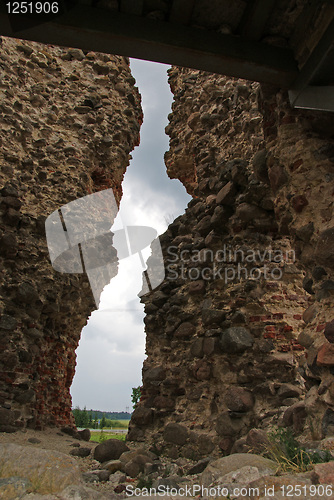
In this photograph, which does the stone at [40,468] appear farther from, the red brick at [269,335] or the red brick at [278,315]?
the red brick at [278,315]

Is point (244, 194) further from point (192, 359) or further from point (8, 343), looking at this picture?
point (8, 343)

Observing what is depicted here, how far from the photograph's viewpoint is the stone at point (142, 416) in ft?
14.8

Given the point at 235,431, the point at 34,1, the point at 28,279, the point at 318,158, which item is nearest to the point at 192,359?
the point at 235,431

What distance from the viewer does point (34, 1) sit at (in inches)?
82.7

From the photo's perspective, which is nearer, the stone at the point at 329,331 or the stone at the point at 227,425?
the stone at the point at 329,331

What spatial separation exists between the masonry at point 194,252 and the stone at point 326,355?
25 mm

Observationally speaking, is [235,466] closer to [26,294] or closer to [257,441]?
[257,441]

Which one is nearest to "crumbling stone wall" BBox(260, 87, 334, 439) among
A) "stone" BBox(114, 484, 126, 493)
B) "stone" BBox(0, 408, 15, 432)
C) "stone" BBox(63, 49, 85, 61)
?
"stone" BBox(114, 484, 126, 493)

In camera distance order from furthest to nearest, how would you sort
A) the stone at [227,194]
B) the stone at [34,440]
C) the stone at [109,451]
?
the stone at [227,194]
the stone at [34,440]
the stone at [109,451]

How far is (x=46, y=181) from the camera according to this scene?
5.64 metres

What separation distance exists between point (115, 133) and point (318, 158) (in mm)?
4653

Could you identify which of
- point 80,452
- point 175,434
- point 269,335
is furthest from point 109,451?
point 269,335

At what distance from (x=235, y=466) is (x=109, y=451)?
210 cm

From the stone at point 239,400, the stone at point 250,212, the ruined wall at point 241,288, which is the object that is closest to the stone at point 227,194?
the ruined wall at point 241,288
